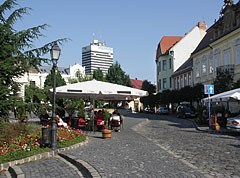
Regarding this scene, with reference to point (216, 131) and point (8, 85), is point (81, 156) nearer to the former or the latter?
point (8, 85)

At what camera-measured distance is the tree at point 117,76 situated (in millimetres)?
67562

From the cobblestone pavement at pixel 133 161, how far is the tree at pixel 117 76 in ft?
188

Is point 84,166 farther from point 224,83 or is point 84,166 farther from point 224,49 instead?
point 224,49

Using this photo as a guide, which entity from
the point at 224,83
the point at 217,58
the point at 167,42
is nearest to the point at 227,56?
the point at 217,58

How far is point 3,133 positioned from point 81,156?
9.76ft

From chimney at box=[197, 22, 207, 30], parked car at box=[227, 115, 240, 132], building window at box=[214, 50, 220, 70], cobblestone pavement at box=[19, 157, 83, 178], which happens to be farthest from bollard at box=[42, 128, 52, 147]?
chimney at box=[197, 22, 207, 30]

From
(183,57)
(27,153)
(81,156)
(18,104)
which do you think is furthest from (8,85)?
(183,57)

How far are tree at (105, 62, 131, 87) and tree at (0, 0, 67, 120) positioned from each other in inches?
2190

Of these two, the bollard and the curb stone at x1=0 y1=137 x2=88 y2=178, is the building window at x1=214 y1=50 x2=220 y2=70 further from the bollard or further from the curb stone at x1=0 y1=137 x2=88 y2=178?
the bollard

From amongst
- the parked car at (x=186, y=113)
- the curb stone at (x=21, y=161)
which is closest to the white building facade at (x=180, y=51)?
the parked car at (x=186, y=113)

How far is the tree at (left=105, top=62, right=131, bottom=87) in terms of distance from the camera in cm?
6756

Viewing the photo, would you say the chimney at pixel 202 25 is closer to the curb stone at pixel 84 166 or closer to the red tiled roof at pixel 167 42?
the red tiled roof at pixel 167 42

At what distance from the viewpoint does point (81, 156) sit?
331 inches

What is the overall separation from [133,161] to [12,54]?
6.32 m
